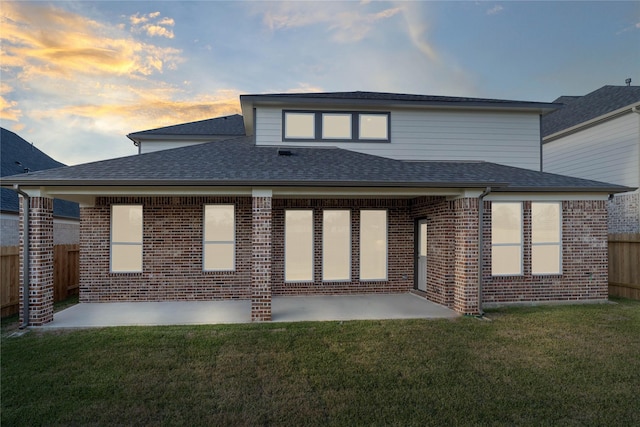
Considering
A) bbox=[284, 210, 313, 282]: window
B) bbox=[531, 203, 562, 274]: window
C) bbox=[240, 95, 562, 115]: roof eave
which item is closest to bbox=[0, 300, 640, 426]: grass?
bbox=[531, 203, 562, 274]: window

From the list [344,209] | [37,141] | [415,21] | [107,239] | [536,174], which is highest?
[415,21]

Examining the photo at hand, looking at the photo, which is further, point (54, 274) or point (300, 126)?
point (300, 126)

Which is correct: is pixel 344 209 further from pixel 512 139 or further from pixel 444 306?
pixel 512 139

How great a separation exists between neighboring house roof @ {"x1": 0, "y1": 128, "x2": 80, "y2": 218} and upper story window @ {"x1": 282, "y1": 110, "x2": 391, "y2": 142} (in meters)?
10.8

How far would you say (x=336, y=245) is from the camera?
10.3 metres

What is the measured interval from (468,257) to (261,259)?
4616 millimetres

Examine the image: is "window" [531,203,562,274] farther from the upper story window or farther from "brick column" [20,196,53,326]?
"brick column" [20,196,53,326]

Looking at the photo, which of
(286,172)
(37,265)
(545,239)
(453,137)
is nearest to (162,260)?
(37,265)

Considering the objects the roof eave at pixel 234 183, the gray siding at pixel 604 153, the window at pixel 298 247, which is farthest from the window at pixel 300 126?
the gray siding at pixel 604 153

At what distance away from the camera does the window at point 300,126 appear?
1027cm

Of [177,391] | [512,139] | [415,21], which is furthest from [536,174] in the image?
[177,391]

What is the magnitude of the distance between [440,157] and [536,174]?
104 inches

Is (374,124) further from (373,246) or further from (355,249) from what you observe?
(355,249)

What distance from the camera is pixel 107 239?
371 inches
